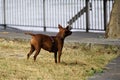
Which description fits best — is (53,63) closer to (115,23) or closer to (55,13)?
(115,23)

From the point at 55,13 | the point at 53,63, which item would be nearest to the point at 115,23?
the point at 53,63

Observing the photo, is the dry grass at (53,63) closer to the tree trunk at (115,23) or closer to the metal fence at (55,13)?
the tree trunk at (115,23)

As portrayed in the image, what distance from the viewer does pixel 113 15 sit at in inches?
547

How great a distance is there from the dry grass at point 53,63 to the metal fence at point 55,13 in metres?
4.05

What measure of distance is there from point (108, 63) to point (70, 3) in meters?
7.42

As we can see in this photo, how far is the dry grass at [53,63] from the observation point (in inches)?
344

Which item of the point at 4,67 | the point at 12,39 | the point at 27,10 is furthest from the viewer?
the point at 27,10

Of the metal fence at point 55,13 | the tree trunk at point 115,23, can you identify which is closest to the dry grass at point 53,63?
the tree trunk at point 115,23

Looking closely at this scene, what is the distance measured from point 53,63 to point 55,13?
816 cm

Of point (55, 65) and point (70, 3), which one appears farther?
point (70, 3)

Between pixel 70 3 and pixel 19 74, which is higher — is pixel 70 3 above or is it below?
above

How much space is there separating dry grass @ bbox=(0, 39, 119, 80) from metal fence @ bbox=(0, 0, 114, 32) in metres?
4.05

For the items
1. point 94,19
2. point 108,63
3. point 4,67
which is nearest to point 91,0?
point 94,19

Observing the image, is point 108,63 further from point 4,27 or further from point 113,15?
point 4,27
